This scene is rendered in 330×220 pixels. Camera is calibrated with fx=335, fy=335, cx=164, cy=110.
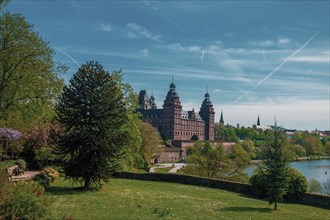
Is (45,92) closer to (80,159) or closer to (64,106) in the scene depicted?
(64,106)

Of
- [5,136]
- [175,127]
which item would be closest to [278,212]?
[5,136]

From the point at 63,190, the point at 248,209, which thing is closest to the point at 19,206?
the point at 63,190

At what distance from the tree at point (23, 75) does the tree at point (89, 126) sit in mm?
6879

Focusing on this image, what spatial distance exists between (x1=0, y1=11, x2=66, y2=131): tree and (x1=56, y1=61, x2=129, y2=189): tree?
688 cm

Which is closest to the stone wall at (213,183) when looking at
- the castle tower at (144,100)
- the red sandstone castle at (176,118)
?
the red sandstone castle at (176,118)

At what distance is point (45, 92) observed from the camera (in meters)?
27.4

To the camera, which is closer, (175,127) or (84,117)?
(84,117)

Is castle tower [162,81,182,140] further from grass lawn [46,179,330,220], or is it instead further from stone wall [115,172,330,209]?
grass lawn [46,179,330,220]

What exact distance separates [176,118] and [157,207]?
118861mm

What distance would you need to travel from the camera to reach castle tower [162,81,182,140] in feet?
437

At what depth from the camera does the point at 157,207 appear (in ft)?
52.9

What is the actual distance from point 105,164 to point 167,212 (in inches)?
296

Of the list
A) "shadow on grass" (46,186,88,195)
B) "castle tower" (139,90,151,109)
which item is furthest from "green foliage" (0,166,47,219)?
"castle tower" (139,90,151,109)

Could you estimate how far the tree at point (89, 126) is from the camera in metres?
20.6
